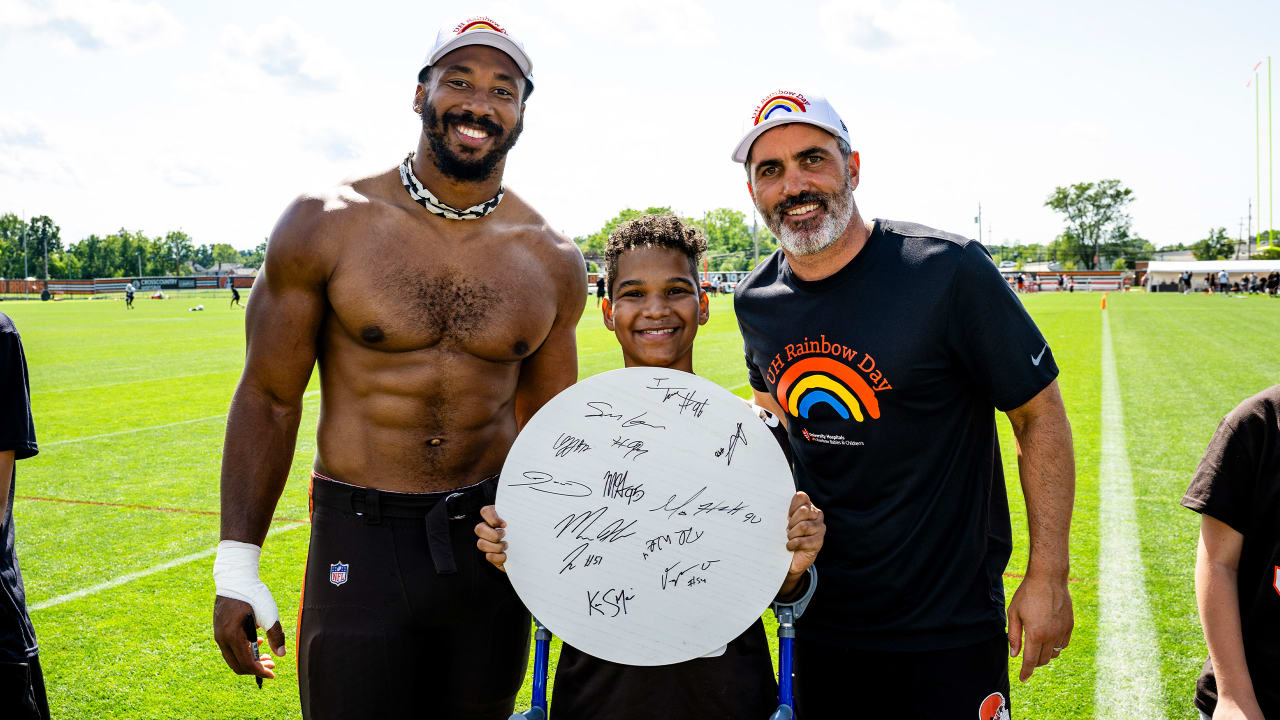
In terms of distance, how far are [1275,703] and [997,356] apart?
100 cm

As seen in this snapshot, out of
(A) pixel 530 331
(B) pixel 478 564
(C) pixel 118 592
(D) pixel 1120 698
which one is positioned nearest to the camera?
(B) pixel 478 564

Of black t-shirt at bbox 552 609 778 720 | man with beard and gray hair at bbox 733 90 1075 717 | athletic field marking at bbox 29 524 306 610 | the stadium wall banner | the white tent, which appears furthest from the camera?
the stadium wall banner

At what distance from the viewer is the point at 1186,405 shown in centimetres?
1161

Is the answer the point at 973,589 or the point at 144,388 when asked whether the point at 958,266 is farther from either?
the point at 144,388

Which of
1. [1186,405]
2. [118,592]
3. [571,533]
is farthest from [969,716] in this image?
[1186,405]

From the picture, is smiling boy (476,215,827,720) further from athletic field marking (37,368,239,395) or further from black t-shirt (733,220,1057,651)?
athletic field marking (37,368,239,395)

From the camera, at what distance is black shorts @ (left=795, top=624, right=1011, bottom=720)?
7.58 feet

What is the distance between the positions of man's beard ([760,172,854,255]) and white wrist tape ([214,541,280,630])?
66.3 inches

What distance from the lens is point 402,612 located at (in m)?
2.54

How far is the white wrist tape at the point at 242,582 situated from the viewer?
2.39 metres

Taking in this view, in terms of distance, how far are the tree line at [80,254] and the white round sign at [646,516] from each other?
111 metres
